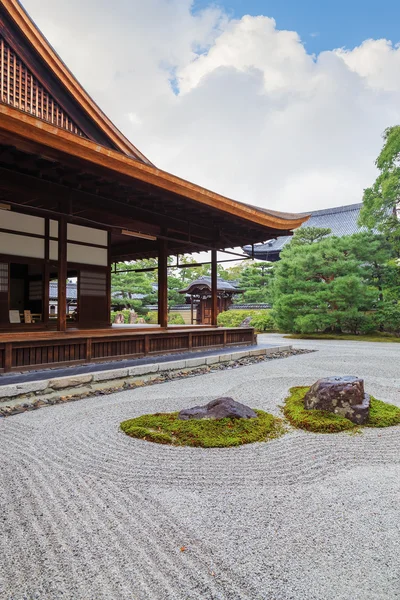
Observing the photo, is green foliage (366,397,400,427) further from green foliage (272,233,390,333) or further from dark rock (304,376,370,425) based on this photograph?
green foliage (272,233,390,333)

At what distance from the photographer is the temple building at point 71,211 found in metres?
5.77

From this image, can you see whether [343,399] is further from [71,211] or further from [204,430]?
[71,211]

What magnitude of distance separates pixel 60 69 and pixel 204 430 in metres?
8.49

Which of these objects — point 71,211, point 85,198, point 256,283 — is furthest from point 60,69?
point 256,283

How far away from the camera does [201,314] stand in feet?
84.8

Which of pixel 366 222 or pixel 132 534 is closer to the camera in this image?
pixel 132 534

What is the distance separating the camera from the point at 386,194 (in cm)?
1471

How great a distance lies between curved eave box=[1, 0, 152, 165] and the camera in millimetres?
7793

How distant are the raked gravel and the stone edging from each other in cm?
104

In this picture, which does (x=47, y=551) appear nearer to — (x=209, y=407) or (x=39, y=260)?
(x=209, y=407)

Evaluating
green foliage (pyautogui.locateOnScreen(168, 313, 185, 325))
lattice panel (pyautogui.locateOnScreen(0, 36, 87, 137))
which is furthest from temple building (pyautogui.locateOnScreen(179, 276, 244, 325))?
lattice panel (pyautogui.locateOnScreen(0, 36, 87, 137))

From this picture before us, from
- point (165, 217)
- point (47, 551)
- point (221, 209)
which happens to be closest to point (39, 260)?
point (165, 217)

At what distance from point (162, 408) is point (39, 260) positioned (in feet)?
16.1

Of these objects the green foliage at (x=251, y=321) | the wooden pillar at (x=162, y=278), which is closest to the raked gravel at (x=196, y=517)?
the wooden pillar at (x=162, y=278)
